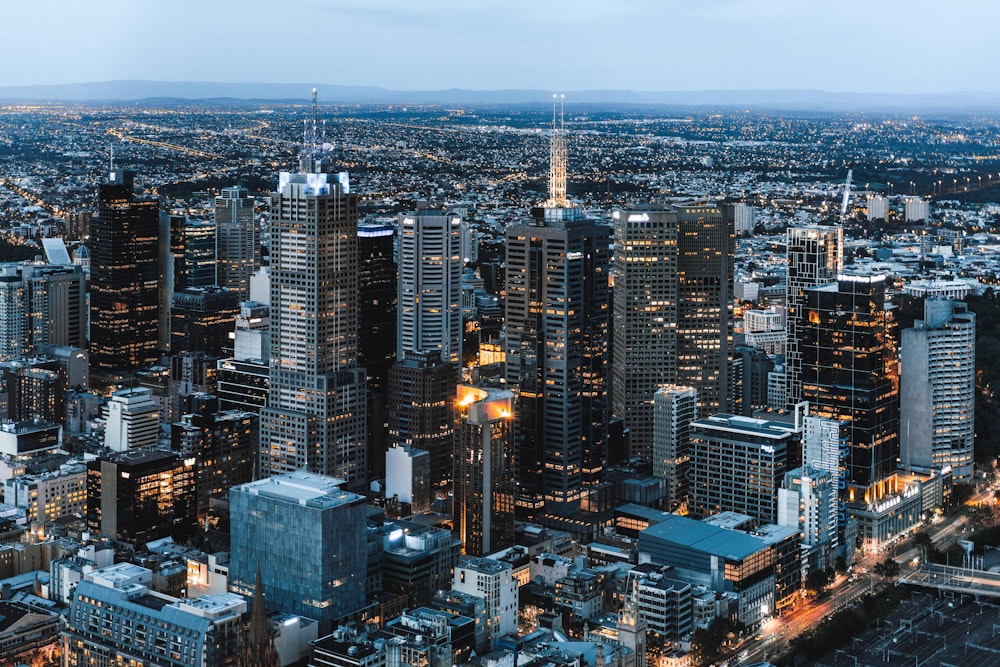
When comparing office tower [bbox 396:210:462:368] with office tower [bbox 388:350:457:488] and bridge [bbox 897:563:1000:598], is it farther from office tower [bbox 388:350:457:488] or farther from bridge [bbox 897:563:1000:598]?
bridge [bbox 897:563:1000:598]

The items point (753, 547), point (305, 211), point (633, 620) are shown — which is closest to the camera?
point (633, 620)

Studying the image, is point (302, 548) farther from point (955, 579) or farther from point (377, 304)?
point (955, 579)

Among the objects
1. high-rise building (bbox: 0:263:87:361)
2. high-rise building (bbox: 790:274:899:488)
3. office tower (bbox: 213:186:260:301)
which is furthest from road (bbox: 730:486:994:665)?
office tower (bbox: 213:186:260:301)

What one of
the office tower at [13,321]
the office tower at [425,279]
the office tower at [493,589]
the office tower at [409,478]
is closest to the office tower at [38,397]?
the office tower at [13,321]

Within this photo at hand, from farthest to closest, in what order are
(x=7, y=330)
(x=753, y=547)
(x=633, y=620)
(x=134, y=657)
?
(x=7, y=330) → (x=753, y=547) → (x=633, y=620) → (x=134, y=657)

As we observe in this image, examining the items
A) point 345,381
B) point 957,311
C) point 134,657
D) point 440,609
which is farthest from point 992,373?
point 134,657

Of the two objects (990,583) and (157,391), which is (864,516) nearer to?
(990,583)
